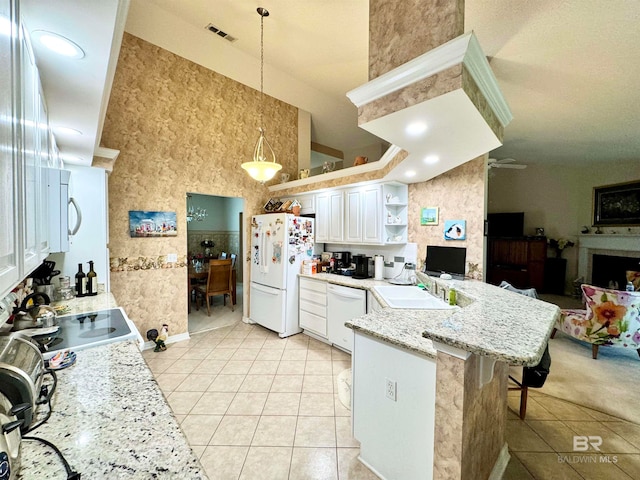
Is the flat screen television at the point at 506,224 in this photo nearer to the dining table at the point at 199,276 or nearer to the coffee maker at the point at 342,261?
the coffee maker at the point at 342,261

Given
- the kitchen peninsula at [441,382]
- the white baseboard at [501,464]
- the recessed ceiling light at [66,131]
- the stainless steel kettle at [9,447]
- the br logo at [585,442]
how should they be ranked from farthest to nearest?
the br logo at [585,442] < the recessed ceiling light at [66,131] < the white baseboard at [501,464] < the kitchen peninsula at [441,382] < the stainless steel kettle at [9,447]

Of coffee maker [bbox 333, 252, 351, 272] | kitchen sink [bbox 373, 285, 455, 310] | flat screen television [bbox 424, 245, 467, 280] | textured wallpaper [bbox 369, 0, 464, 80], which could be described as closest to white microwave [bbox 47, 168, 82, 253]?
textured wallpaper [bbox 369, 0, 464, 80]

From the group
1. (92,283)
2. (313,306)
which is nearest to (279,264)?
(313,306)

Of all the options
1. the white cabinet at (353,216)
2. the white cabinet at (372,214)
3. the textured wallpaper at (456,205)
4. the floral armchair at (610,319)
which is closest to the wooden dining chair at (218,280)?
the white cabinet at (353,216)

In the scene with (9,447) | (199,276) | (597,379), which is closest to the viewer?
(9,447)

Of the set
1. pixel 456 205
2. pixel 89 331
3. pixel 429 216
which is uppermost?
pixel 456 205

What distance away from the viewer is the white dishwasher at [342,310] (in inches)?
123

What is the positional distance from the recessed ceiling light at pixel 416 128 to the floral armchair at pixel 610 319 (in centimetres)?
307

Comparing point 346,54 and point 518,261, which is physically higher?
point 346,54

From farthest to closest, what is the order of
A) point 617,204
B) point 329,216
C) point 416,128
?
point 617,204 → point 329,216 → point 416,128

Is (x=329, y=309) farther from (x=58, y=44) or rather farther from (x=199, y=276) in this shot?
(x=58, y=44)

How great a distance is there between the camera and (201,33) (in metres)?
3.27

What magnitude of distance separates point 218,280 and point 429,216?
3681 mm

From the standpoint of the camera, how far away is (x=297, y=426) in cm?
208
